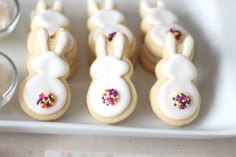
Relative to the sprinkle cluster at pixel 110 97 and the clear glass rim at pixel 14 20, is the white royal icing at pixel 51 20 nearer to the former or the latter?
the clear glass rim at pixel 14 20

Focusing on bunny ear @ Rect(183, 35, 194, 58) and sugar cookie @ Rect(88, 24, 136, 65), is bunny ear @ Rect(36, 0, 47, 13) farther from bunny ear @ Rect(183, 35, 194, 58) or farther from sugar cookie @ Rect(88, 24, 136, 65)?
bunny ear @ Rect(183, 35, 194, 58)

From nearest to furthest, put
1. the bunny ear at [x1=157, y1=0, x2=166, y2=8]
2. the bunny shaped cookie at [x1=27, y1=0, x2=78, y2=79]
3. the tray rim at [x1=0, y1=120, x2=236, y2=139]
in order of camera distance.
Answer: the tray rim at [x1=0, y1=120, x2=236, y2=139]
the bunny shaped cookie at [x1=27, y1=0, x2=78, y2=79]
the bunny ear at [x1=157, y1=0, x2=166, y2=8]

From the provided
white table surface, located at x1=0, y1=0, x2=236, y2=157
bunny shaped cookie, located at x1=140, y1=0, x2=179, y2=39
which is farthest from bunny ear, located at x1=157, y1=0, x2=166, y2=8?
white table surface, located at x1=0, y1=0, x2=236, y2=157

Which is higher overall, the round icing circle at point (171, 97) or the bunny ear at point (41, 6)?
the round icing circle at point (171, 97)

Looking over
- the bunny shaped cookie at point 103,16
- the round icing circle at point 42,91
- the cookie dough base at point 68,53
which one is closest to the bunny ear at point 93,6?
the bunny shaped cookie at point 103,16

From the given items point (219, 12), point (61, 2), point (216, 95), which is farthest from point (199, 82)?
point (61, 2)

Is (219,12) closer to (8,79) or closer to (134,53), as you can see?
(134,53)

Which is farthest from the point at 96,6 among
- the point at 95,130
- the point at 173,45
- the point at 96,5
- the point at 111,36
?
the point at 95,130
